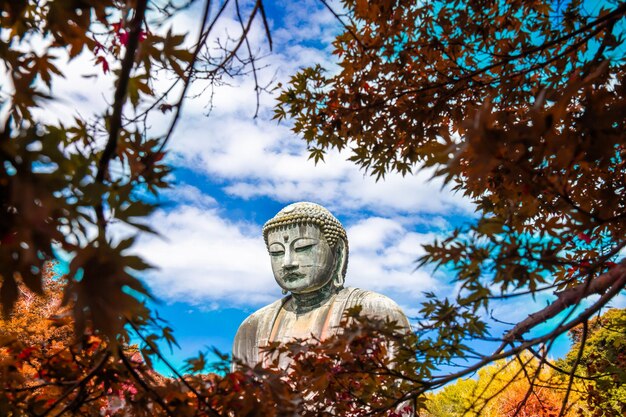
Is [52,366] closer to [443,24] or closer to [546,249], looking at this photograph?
[546,249]

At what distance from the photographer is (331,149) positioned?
391 centimetres

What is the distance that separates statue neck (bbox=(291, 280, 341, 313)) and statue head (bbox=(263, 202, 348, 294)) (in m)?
0.05

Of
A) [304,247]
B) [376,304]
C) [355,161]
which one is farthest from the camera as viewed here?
[304,247]

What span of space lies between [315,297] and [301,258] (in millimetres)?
510

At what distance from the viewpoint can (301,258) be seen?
6.16m

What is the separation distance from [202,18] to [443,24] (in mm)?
2190

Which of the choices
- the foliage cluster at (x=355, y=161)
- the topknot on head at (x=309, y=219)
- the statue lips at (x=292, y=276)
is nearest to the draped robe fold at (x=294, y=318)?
the statue lips at (x=292, y=276)

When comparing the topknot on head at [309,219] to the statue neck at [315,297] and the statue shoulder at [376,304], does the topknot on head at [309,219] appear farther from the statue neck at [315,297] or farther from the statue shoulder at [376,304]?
the statue shoulder at [376,304]

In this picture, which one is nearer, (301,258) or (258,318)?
(301,258)

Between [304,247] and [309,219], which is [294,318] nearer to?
[304,247]

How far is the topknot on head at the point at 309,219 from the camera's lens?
6258mm

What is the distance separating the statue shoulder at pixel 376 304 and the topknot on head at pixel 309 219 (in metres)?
0.65

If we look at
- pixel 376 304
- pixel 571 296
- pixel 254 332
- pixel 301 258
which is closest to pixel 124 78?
pixel 571 296

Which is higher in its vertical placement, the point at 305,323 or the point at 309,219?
the point at 309,219
